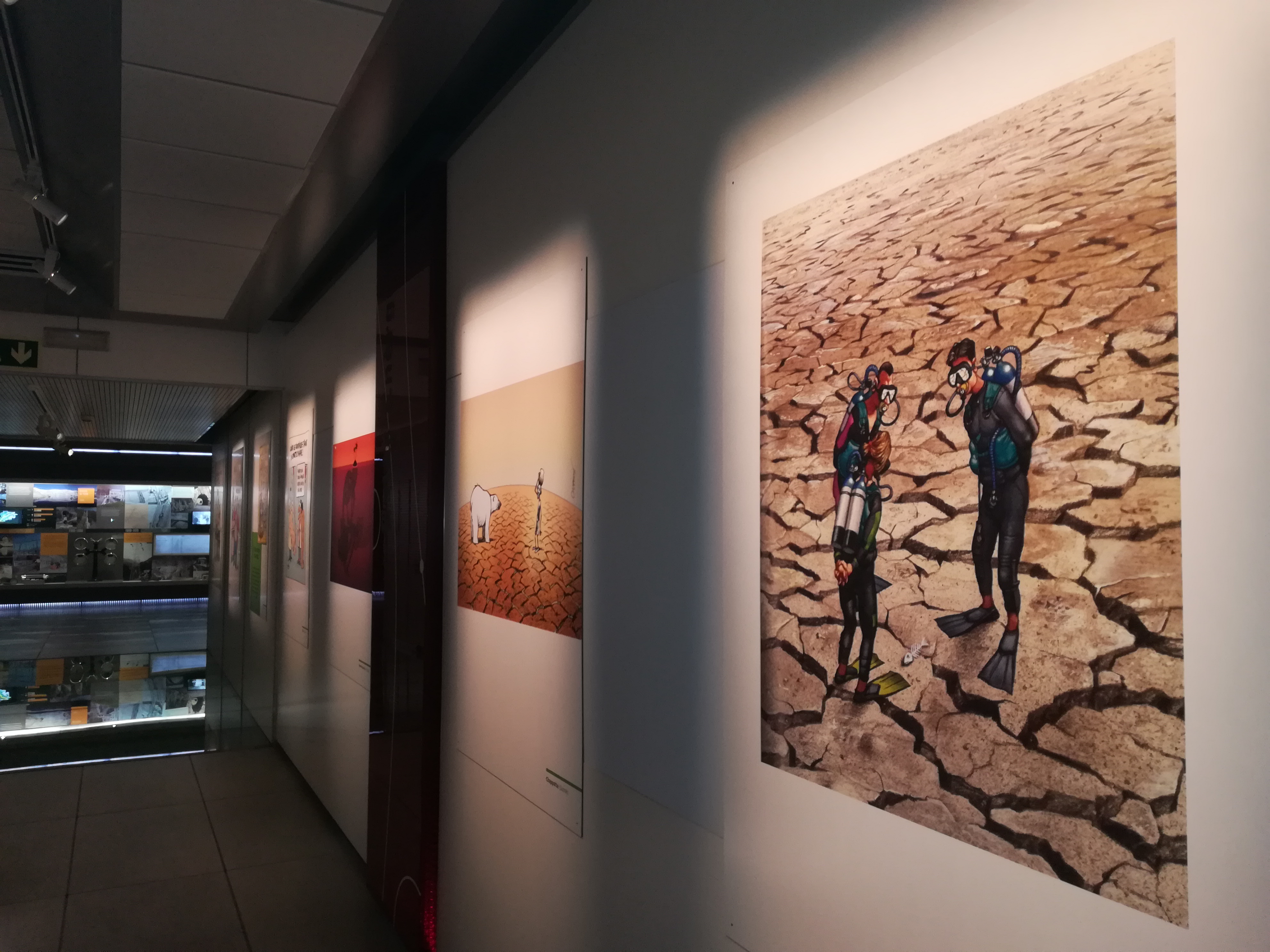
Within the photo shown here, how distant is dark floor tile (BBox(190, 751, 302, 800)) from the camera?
21.1 ft

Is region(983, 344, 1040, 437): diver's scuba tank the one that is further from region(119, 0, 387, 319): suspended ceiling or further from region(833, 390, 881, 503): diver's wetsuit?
region(119, 0, 387, 319): suspended ceiling

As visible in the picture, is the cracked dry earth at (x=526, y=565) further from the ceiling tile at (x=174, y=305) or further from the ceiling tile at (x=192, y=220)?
the ceiling tile at (x=174, y=305)

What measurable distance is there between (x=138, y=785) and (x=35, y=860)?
140 centimetres

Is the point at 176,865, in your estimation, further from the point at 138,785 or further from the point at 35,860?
the point at 138,785

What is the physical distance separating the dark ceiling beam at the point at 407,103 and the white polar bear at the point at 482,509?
147 cm

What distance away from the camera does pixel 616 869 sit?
2.46 meters

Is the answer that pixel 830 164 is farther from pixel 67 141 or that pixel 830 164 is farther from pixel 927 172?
pixel 67 141

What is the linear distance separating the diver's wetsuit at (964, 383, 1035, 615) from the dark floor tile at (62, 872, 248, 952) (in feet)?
13.3

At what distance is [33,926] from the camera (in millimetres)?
4254

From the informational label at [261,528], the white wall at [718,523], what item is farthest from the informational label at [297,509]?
the white wall at [718,523]

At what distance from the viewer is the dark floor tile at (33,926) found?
4.07 meters

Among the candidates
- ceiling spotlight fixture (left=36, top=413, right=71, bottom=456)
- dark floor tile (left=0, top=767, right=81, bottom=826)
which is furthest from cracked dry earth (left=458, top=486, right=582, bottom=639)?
ceiling spotlight fixture (left=36, top=413, right=71, bottom=456)

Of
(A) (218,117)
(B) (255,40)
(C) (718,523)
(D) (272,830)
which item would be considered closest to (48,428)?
(D) (272,830)

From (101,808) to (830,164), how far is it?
6285 millimetres
